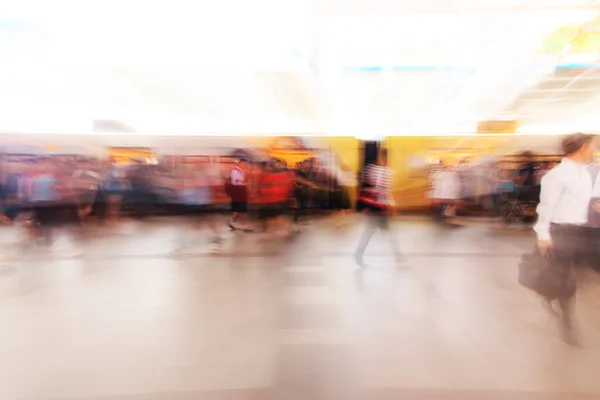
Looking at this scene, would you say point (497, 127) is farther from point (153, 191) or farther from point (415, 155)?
point (153, 191)

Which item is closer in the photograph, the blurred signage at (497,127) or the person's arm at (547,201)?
the person's arm at (547,201)

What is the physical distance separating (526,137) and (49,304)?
782 centimetres

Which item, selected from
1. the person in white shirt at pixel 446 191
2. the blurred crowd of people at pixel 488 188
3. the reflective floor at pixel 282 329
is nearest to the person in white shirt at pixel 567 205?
the reflective floor at pixel 282 329

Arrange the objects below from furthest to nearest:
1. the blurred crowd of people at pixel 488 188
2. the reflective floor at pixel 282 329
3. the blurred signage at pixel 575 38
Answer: the blurred crowd of people at pixel 488 188, the blurred signage at pixel 575 38, the reflective floor at pixel 282 329

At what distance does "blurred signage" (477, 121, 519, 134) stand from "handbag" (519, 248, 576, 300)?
4.68m

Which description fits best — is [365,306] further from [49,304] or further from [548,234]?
[49,304]

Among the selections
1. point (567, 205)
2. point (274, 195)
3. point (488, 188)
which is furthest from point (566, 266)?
point (488, 188)

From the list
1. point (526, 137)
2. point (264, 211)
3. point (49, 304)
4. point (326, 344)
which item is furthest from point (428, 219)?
point (49, 304)

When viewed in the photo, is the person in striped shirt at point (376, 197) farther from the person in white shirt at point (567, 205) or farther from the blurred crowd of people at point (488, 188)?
the blurred crowd of people at point (488, 188)

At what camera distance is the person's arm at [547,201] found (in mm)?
2234

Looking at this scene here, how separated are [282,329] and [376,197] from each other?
222 centimetres

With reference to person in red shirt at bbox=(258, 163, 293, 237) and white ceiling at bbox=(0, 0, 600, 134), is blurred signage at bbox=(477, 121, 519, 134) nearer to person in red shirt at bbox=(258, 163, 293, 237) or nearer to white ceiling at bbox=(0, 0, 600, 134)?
white ceiling at bbox=(0, 0, 600, 134)

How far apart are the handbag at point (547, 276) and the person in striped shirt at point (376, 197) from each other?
61.9 inches

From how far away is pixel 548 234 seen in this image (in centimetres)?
231
